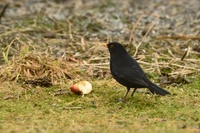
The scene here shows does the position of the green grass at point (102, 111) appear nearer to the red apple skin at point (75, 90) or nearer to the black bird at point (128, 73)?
the red apple skin at point (75, 90)

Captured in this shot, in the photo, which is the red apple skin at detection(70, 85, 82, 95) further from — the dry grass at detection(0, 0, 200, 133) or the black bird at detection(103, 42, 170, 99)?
the black bird at detection(103, 42, 170, 99)

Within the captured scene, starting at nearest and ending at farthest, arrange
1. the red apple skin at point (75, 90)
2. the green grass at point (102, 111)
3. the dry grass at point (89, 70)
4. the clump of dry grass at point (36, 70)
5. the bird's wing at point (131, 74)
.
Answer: the green grass at point (102, 111), the dry grass at point (89, 70), the bird's wing at point (131, 74), the red apple skin at point (75, 90), the clump of dry grass at point (36, 70)

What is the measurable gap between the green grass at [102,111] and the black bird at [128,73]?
0.65 ft

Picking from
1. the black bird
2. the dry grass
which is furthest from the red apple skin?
the black bird

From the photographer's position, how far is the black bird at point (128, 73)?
18.7ft

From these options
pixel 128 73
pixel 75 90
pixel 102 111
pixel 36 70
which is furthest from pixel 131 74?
pixel 36 70

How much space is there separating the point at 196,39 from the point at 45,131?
15.6 ft

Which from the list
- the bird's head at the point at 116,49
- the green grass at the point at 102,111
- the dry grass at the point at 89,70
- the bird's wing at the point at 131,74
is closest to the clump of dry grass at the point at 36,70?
the dry grass at the point at 89,70

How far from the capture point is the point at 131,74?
5773 mm

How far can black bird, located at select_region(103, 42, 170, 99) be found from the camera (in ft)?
18.7

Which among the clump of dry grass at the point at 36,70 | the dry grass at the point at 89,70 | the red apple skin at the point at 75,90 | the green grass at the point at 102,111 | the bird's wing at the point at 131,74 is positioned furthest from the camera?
the clump of dry grass at the point at 36,70

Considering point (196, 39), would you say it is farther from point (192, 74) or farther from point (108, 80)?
point (108, 80)

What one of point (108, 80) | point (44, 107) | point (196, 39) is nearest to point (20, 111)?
point (44, 107)

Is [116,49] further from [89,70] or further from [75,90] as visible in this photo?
[89,70]
